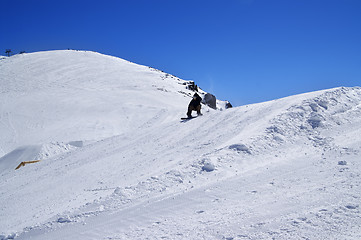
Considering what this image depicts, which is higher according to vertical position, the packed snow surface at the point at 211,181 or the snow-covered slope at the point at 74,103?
the snow-covered slope at the point at 74,103

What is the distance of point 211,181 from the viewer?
5.61 meters

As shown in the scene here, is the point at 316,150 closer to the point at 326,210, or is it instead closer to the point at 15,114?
the point at 326,210

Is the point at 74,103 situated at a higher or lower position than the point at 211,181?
higher

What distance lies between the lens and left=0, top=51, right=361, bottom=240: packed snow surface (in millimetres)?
4031

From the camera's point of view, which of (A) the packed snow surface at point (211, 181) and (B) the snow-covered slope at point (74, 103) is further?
(B) the snow-covered slope at point (74, 103)

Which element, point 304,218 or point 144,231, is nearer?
point 304,218

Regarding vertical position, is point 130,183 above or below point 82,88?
below

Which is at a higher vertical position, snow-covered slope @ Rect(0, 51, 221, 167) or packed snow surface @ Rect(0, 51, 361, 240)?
snow-covered slope @ Rect(0, 51, 221, 167)

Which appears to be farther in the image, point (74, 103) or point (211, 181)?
point (74, 103)

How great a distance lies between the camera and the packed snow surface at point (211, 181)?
4031 mm

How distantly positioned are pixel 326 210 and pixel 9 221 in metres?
6.29

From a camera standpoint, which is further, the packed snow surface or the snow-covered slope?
the snow-covered slope

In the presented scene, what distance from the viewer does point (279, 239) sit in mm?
3465

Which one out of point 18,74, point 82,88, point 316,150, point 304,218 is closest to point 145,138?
point 316,150
